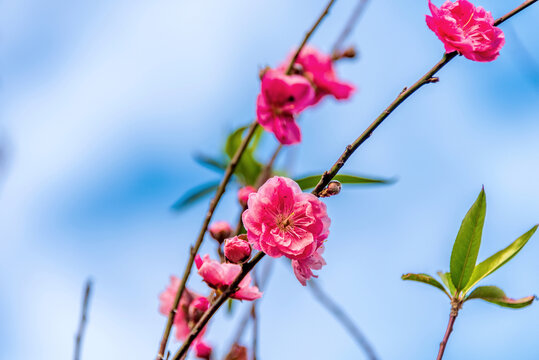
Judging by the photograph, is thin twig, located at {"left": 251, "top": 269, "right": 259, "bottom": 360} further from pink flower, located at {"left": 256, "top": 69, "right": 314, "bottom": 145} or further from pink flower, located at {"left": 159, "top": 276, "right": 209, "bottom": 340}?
pink flower, located at {"left": 256, "top": 69, "right": 314, "bottom": 145}

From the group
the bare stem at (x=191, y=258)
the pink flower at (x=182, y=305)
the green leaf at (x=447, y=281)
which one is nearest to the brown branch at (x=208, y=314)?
the bare stem at (x=191, y=258)

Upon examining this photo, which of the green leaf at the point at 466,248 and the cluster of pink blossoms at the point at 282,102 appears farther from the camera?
the cluster of pink blossoms at the point at 282,102

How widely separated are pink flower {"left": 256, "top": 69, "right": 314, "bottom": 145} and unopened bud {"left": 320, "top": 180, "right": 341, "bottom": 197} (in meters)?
0.47

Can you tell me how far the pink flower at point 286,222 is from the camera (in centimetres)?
108

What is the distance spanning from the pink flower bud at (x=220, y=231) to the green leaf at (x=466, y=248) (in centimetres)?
55

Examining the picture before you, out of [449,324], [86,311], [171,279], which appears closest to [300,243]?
[449,324]

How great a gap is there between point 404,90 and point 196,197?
151cm

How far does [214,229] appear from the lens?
4.62 ft

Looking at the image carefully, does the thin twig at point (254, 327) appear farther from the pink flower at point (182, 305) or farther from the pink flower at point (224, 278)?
the pink flower at point (182, 305)

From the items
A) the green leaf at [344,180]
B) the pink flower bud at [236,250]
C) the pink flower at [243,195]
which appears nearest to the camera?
the pink flower bud at [236,250]

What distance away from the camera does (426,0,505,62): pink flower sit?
3.84ft

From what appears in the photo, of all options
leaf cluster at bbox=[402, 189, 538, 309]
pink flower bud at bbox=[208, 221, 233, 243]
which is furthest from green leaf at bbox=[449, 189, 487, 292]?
pink flower bud at bbox=[208, 221, 233, 243]

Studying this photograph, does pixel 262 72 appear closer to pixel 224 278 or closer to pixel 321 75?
pixel 321 75

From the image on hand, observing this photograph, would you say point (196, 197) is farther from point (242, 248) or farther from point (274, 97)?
point (242, 248)
